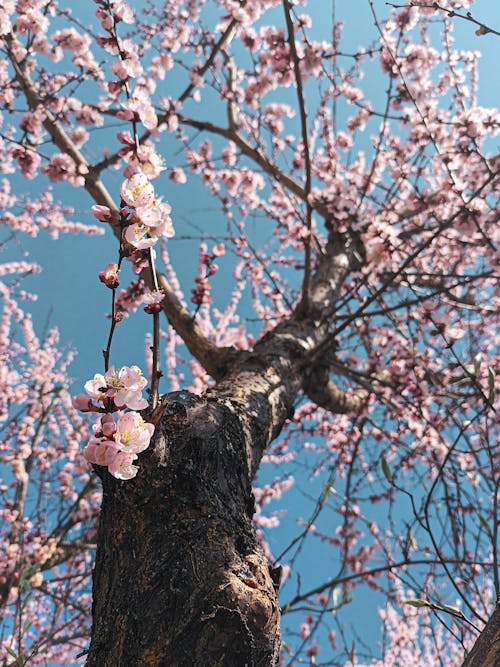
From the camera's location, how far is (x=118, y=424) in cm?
94

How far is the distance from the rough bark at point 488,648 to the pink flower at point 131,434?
0.67 m

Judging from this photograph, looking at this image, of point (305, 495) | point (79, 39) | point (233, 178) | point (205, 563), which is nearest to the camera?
point (205, 563)

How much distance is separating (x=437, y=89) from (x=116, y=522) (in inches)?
234

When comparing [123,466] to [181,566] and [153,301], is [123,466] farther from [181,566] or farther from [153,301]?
[153,301]

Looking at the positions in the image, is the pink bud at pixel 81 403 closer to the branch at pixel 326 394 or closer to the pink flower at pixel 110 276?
the pink flower at pixel 110 276

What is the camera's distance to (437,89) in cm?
532

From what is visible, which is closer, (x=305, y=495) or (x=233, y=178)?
(x=305, y=495)

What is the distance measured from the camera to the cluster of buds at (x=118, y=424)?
93 cm

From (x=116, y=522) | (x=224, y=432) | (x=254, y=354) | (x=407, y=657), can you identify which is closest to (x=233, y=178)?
(x=254, y=354)

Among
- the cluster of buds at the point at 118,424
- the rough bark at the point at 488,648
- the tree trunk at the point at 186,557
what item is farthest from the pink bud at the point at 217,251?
the rough bark at the point at 488,648

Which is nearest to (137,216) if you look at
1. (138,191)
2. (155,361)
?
(138,191)

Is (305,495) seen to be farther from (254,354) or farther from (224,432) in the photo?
(224,432)

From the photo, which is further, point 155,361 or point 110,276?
point 155,361

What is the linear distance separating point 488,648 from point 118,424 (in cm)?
74
